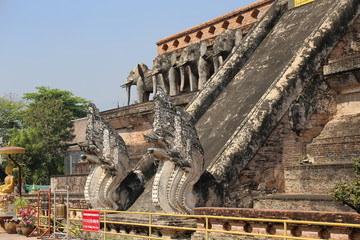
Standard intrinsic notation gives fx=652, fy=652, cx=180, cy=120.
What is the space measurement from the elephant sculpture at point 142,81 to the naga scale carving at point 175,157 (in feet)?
35.0

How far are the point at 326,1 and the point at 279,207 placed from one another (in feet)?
20.7

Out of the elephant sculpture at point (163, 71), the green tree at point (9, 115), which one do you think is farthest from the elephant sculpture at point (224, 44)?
the green tree at point (9, 115)

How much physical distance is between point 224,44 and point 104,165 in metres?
7.53

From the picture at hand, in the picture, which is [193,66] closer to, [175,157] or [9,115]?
[175,157]

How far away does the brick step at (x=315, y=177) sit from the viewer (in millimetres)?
11039

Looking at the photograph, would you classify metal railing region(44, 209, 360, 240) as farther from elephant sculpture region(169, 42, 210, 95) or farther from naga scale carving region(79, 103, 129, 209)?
elephant sculpture region(169, 42, 210, 95)

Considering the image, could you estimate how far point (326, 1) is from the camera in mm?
15484

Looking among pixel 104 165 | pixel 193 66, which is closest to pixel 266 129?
pixel 104 165

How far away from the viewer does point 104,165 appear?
13.0 m

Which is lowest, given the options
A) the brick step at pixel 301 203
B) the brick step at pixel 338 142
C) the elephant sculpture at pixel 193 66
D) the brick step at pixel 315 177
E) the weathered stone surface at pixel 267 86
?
the brick step at pixel 301 203

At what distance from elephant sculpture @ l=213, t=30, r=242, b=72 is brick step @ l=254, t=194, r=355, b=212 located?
8058mm

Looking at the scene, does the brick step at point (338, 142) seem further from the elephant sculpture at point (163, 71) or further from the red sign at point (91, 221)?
the elephant sculpture at point (163, 71)

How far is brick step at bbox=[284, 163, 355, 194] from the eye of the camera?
11039 mm

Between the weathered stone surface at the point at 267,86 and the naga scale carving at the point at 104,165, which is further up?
the weathered stone surface at the point at 267,86
